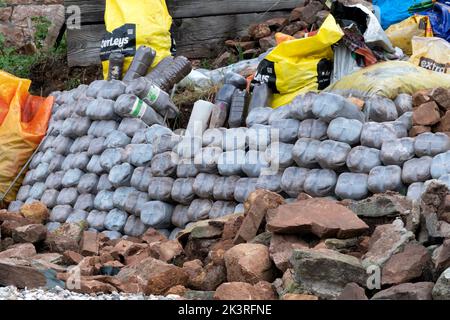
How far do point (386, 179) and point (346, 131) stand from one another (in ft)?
1.43

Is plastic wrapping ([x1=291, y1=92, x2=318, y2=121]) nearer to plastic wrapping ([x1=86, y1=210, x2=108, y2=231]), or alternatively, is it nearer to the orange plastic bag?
plastic wrapping ([x1=86, y1=210, x2=108, y2=231])

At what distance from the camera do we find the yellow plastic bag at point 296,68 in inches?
269

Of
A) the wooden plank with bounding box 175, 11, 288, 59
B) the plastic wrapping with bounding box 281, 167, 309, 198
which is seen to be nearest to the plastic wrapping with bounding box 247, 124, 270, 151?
the plastic wrapping with bounding box 281, 167, 309, 198

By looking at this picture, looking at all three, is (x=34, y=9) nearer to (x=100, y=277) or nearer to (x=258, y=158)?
(x=258, y=158)

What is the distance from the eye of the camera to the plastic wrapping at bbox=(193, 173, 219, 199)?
6.12 meters

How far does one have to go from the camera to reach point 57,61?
9883 millimetres

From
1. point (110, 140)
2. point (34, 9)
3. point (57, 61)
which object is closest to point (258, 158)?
point (110, 140)

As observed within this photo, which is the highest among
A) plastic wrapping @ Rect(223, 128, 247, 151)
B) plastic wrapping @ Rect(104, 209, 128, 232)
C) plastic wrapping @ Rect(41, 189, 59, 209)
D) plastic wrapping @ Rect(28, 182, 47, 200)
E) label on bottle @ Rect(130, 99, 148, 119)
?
plastic wrapping @ Rect(223, 128, 247, 151)

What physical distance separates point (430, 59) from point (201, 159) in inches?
67.6

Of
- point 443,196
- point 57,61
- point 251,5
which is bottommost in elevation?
point 57,61

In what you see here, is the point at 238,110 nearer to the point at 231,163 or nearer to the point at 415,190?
the point at 231,163

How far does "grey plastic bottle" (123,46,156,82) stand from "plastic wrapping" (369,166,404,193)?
2.81 m

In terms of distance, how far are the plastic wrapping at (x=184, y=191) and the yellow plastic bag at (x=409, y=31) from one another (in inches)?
81.9
